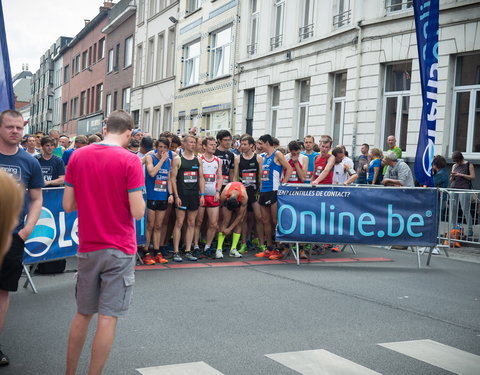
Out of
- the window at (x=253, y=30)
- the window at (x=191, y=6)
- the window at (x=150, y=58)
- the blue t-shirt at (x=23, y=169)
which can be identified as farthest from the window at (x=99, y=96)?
the blue t-shirt at (x=23, y=169)

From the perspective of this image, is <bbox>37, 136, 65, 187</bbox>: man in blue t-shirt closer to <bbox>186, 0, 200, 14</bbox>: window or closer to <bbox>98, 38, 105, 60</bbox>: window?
<bbox>186, 0, 200, 14</bbox>: window

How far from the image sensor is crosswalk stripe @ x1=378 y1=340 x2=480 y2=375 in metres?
5.17

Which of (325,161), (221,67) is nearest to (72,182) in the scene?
(325,161)

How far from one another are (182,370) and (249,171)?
712 centimetres

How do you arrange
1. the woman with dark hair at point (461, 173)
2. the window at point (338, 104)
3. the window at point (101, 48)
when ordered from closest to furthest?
the woman with dark hair at point (461, 173) < the window at point (338, 104) < the window at point (101, 48)

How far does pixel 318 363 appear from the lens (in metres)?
5.21

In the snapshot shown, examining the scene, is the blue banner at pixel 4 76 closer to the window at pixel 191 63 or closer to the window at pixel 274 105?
the window at pixel 274 105

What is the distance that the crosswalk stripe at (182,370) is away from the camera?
16.0 feet

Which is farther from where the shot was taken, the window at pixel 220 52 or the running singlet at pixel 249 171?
the window at pixel 220 52

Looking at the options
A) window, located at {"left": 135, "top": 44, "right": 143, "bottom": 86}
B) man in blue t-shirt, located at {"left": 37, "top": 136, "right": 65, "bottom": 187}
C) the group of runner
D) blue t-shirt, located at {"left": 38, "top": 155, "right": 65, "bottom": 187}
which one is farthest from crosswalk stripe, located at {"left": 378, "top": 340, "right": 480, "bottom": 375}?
window, located at {"left": 135, "top": 44, "right": 143, "bottom": 86}

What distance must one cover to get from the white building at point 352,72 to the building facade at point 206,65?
121cm

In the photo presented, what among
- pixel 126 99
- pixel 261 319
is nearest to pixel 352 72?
pixel 261 319

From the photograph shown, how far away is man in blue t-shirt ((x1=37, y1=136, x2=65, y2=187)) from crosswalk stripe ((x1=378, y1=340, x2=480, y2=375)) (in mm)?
6059

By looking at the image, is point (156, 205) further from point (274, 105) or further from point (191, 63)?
point (191, 63)
